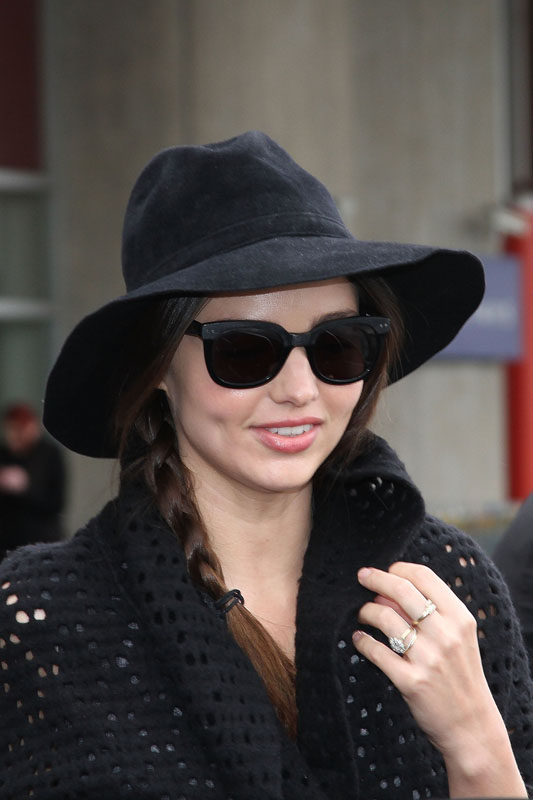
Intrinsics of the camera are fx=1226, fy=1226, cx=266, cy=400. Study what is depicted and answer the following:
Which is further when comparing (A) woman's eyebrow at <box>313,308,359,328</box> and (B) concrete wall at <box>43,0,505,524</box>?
(B) concrete wall at <box>43,0,505,524</box>

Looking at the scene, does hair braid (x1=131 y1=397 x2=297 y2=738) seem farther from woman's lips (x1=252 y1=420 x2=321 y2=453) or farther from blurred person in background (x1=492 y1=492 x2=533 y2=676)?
blurred person in background (x1=492 y1=492 x2=533 y2=676)

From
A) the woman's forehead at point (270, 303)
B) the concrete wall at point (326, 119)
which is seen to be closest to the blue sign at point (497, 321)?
the concrete wall at point (326, 119)

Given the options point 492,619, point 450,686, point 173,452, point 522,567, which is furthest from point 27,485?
point 450,686

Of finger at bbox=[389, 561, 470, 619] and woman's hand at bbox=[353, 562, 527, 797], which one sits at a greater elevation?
finger at bbox=[389, 561, 470, 619]

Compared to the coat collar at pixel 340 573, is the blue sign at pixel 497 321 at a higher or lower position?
lower

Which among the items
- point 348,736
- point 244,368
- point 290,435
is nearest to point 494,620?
point 348,736

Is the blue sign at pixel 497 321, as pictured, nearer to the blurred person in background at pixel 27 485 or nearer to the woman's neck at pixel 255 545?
the blurred person in background at pixel 27 485

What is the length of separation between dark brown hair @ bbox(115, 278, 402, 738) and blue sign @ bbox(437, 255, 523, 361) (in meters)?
8.34

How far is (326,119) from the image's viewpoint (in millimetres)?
9477

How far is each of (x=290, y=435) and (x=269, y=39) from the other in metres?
7.81

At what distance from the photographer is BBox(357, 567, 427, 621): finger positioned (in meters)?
1.99

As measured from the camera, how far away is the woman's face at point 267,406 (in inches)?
79.4

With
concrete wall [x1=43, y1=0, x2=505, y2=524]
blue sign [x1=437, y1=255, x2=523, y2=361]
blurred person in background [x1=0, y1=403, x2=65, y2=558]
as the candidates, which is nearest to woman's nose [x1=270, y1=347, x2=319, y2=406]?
blurred person in background [x1=0, y1=403, x2=65, y2=558]

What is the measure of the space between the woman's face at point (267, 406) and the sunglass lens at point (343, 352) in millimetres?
26
